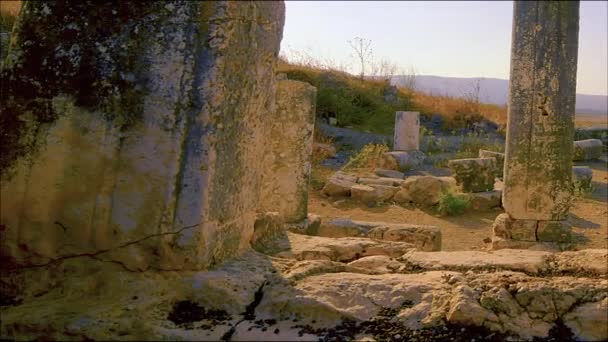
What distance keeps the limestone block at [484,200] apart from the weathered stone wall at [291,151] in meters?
3.65

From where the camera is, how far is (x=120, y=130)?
2.24 m

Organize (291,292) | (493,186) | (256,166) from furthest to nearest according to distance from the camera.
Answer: (493,186) < (256,166) < (291,292)

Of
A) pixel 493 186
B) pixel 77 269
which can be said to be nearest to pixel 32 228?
pixel 77 269

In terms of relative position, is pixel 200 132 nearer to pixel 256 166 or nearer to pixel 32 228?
pixel 256 166

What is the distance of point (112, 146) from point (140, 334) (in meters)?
0.71

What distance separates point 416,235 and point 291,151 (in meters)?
1.70

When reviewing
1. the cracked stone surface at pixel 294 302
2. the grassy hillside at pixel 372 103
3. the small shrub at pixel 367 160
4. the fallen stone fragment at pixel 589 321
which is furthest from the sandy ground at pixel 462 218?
the grassy hillside at pixel 372 103

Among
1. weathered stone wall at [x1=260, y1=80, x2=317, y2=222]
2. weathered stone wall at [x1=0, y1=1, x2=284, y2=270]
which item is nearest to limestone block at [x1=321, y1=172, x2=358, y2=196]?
weathered stone wall at [x1=260, y1=80, x2=317, y2=222]

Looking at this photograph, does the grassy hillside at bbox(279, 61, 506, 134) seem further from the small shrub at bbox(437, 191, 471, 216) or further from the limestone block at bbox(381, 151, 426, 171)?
the small shrub at bbox(437, 191, 471, 216)

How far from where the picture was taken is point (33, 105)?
7.50 feet

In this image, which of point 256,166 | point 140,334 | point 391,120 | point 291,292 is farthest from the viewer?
point 391,120

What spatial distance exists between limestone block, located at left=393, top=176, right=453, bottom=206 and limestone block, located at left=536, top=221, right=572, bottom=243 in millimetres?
2669

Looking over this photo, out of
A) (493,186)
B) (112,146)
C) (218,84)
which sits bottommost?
(493,186)

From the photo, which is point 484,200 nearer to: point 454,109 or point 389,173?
point 389,173
